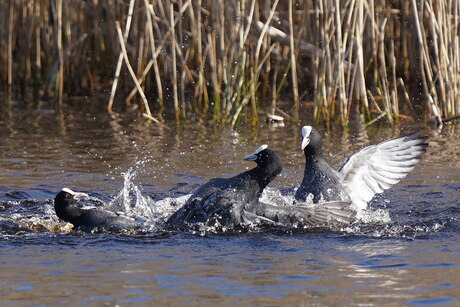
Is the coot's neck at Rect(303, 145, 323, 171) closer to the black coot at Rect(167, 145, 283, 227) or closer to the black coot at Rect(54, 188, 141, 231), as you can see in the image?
the black coot at Rect(167, 145, 283, 227)

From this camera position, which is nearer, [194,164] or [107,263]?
[107,263]

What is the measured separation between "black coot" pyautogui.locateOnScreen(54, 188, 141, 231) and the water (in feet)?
0.33

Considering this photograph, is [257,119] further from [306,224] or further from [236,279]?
[236,279]

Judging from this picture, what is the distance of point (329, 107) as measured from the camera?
335 inches

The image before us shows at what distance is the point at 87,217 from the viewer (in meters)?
5.24

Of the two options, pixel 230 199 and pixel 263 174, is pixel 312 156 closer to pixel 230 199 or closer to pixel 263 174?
pixel 263 174

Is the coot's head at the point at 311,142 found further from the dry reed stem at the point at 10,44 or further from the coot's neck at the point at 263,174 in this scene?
the dry reed stem at the point at 10,44

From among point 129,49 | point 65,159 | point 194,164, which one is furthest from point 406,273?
point 129,49

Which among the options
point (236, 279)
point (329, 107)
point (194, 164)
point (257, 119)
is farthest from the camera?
point (257, 119)

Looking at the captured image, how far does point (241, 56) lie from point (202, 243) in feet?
12.7

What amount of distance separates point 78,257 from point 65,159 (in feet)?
10.6

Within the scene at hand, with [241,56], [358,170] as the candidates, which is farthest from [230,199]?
→ [241,56]

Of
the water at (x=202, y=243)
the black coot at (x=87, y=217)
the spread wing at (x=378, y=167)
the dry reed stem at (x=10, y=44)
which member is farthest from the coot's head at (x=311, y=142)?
the dry reed stem at (x=10, y=44)

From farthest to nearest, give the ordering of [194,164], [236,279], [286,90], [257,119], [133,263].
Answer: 1. [286,90]
2. [257,119]
3. [194,164]
4. [133,263]
5. [236,279]
